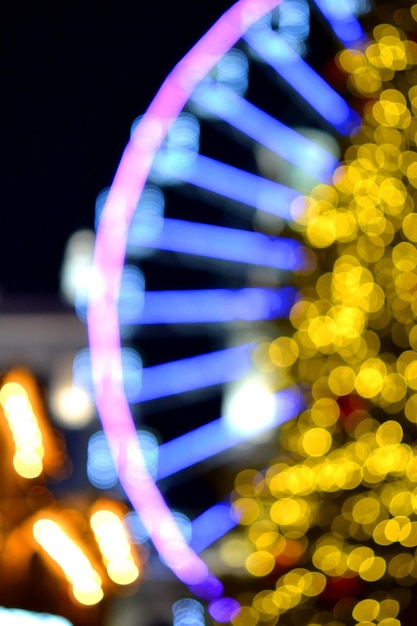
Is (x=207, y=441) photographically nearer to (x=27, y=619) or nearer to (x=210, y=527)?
(x=210, y=527)

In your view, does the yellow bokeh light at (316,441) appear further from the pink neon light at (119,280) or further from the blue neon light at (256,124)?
the blue neon light at (256,124)

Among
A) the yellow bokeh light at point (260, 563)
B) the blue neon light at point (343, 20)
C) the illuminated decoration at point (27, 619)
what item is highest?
the blue neon light at point (343, 20)

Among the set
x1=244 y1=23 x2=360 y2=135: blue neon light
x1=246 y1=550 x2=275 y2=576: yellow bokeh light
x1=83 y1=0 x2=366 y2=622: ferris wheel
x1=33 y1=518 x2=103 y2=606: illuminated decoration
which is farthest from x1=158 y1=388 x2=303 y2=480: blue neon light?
x1=244 y1=23 x2=360 y2=135: blue neon light

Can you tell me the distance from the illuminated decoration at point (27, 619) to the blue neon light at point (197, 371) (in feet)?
3.87

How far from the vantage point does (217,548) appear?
491 centimetres

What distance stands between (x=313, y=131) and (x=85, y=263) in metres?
1.87

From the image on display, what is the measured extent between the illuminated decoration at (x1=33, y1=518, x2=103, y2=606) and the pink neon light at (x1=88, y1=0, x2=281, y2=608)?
16.5 inches

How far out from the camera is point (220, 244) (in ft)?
14.7

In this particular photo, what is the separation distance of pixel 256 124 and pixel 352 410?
1206 millimetres

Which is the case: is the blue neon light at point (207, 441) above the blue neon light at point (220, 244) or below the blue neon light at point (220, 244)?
below

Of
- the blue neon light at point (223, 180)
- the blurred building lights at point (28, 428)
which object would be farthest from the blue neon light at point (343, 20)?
the blurred building lights at point (28, 428)

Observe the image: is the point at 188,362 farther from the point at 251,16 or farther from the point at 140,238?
the point at 251,16

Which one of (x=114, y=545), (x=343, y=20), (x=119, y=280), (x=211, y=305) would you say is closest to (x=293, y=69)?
(x=343, y=20)

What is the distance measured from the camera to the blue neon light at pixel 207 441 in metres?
4.13
